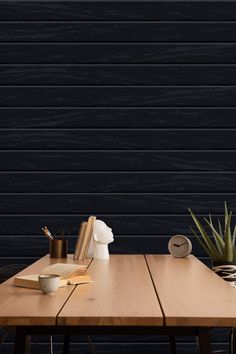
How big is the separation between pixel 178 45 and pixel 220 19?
0.37 m

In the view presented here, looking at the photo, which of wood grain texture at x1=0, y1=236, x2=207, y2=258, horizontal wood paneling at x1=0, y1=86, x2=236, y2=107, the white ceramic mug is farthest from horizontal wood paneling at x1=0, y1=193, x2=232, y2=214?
the white ceramic mug

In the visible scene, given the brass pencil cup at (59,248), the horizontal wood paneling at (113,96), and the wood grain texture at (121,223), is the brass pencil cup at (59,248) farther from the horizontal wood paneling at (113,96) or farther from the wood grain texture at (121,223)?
the horizontal wood paneling at (113,96)

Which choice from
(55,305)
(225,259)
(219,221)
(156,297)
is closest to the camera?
(55,305)

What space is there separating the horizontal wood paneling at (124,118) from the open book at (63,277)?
1.97 metres

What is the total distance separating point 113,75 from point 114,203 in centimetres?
97

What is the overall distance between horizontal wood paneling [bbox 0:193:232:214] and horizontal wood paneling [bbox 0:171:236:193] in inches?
1.7

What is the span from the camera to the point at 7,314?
1.42 m

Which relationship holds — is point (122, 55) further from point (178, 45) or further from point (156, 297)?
point (156, 297)

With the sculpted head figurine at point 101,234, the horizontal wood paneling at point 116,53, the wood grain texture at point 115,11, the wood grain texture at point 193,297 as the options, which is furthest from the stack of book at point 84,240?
the wood grain texture at point 115,11

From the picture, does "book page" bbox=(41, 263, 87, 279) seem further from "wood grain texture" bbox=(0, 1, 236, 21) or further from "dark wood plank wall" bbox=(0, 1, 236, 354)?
"wood grain texture" bbox=(0, 1, 236, 21)

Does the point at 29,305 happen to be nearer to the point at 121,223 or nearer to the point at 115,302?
the point at 115,302

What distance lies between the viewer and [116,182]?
397 cm

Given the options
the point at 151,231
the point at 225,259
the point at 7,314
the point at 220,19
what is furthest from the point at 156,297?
the point at 220,19

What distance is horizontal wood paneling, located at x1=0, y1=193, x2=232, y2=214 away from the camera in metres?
3.96
